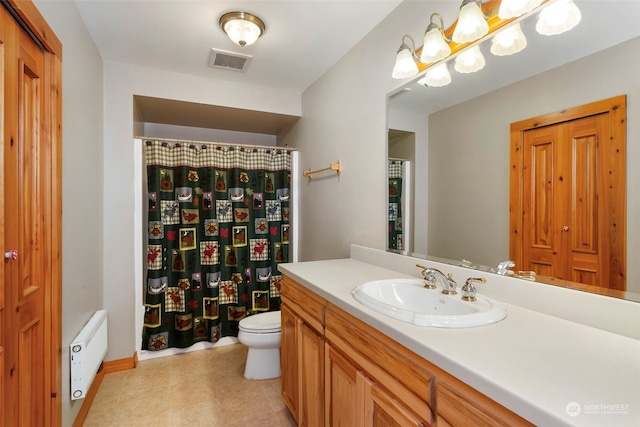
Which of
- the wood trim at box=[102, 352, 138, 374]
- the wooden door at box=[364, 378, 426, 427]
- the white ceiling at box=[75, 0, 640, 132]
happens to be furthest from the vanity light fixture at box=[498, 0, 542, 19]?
the wood trim at box=[102, 352, 138, 374]

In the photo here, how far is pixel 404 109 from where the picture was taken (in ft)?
5.78

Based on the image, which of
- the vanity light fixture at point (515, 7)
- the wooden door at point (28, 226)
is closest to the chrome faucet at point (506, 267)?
the vanity light fixture at point (515, 7)

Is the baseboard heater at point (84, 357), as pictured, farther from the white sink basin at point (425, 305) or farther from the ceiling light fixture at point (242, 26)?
the ceiling light fixture at point (242, 26)

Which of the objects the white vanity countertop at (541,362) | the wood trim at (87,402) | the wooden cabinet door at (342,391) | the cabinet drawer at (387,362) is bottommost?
the wood trim at (87,402)

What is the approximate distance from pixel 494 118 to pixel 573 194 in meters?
0.44

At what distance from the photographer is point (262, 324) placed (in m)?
2.26

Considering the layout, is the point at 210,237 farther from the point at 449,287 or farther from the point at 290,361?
the point at 449,287

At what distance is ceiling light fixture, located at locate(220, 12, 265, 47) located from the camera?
5.96ft

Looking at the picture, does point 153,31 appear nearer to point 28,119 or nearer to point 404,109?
point 28,119

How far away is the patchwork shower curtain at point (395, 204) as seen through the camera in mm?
1793

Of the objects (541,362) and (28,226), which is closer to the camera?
(541,362)

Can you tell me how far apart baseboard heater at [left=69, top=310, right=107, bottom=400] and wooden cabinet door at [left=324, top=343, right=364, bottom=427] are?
4.39ft

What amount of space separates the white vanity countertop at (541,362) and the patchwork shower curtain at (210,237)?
2.02m

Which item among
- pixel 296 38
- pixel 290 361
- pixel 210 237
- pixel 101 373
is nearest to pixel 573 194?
pixel 290 361
